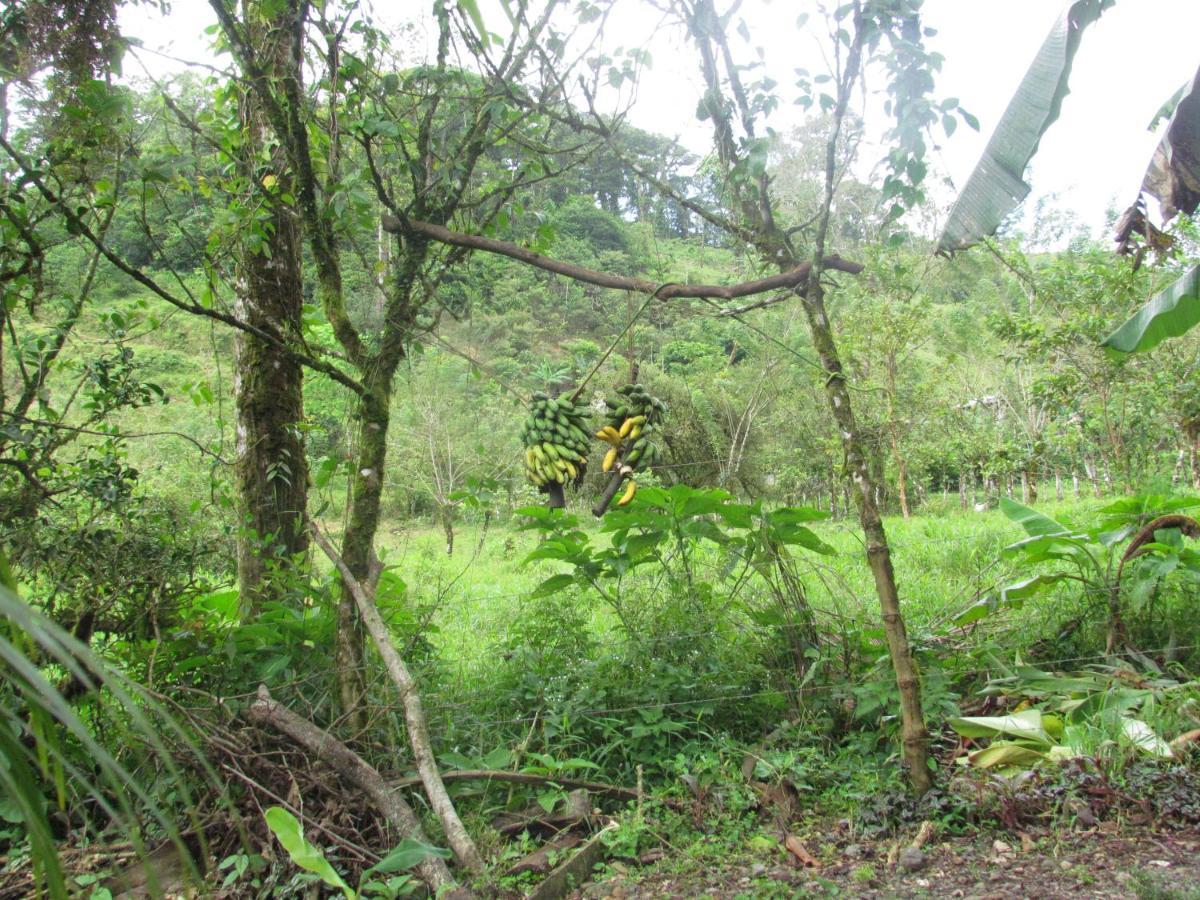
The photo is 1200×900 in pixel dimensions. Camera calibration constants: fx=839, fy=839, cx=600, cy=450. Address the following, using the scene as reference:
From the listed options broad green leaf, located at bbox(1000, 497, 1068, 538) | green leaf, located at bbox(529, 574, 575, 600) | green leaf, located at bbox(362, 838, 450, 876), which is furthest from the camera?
broad green leaf, located at bbox(1000, 497, 1068, 538)

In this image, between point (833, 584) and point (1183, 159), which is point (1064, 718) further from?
point (833, 584)

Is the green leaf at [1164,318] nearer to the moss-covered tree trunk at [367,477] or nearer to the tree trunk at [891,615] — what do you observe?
→ the tree trunk at [891,615]

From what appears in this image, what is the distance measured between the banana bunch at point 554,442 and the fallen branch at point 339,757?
2.94 ft

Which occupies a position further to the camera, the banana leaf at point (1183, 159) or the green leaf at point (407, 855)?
the banana leaf at point (1183, 159)

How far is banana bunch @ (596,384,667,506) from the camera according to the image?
7.55 feet

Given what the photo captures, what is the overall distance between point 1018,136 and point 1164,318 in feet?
2.18

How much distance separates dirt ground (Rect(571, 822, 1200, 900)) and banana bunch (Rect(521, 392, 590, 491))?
101 cm

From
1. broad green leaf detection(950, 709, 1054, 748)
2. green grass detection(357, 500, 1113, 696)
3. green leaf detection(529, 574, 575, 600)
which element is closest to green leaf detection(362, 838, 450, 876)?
green grass detection(357, 500, 1113, 696)

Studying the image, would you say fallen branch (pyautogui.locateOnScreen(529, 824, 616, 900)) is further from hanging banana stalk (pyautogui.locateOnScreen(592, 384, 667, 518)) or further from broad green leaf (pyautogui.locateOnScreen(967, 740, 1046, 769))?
broad green leaf (pyautogui.locateOnScreen(967, 740, 1046, 769))

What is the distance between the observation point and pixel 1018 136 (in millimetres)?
2303

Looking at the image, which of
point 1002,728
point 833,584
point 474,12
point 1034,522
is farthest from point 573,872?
point 833,584

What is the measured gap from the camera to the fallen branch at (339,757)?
2121 millimetres

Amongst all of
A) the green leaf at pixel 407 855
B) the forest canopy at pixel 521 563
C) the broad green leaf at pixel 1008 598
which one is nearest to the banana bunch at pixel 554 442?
the forest canopy at pixel 521 563

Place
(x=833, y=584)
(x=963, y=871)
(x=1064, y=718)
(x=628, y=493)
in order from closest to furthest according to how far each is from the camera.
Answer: (x=963, y=871) → (x=628, y=493) → (x=1064, y=718) → (x=833, y=584)
